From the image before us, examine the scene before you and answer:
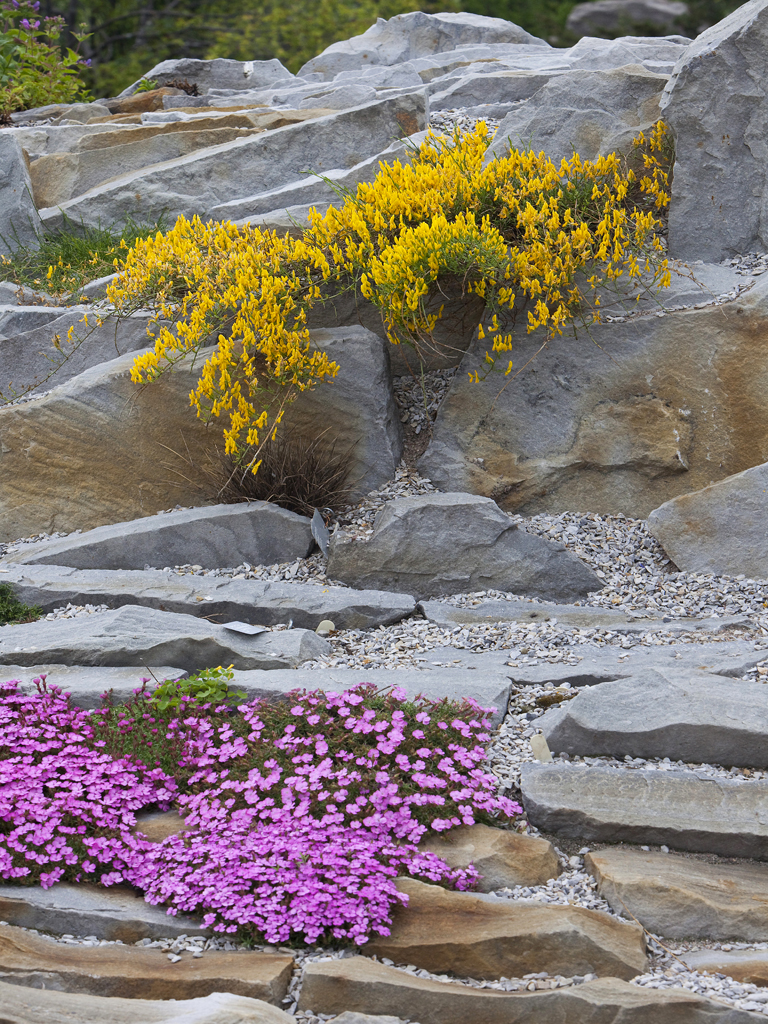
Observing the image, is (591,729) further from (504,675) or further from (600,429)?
(600,429)

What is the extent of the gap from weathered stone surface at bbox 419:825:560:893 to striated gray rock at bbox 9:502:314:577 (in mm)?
2561

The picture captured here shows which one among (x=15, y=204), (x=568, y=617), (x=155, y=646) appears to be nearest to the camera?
(x=155, y=646)

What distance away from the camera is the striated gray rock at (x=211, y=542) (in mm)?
5344

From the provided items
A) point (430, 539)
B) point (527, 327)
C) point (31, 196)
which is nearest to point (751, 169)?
point (527, 327)

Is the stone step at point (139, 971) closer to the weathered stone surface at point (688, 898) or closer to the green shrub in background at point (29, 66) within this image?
the weathered stone surface at point (688, 898)

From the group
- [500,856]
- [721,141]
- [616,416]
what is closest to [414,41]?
[721,141]

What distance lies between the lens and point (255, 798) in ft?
10.1

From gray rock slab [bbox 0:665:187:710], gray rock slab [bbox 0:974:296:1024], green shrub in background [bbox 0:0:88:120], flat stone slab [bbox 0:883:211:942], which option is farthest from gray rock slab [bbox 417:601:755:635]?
green shrub in background [bbox 0:0:88:120]

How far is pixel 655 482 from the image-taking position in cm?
563

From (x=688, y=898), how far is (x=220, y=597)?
2.68 meters

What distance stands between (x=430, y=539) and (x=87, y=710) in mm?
2025

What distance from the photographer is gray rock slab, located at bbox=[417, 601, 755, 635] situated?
14.6 ft

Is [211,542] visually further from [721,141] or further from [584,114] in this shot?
[721,141]

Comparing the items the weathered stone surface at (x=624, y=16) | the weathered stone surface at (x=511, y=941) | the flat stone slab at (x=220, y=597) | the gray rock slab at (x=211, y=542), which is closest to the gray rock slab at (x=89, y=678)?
the flat stone slab at (x=220, y=597)
